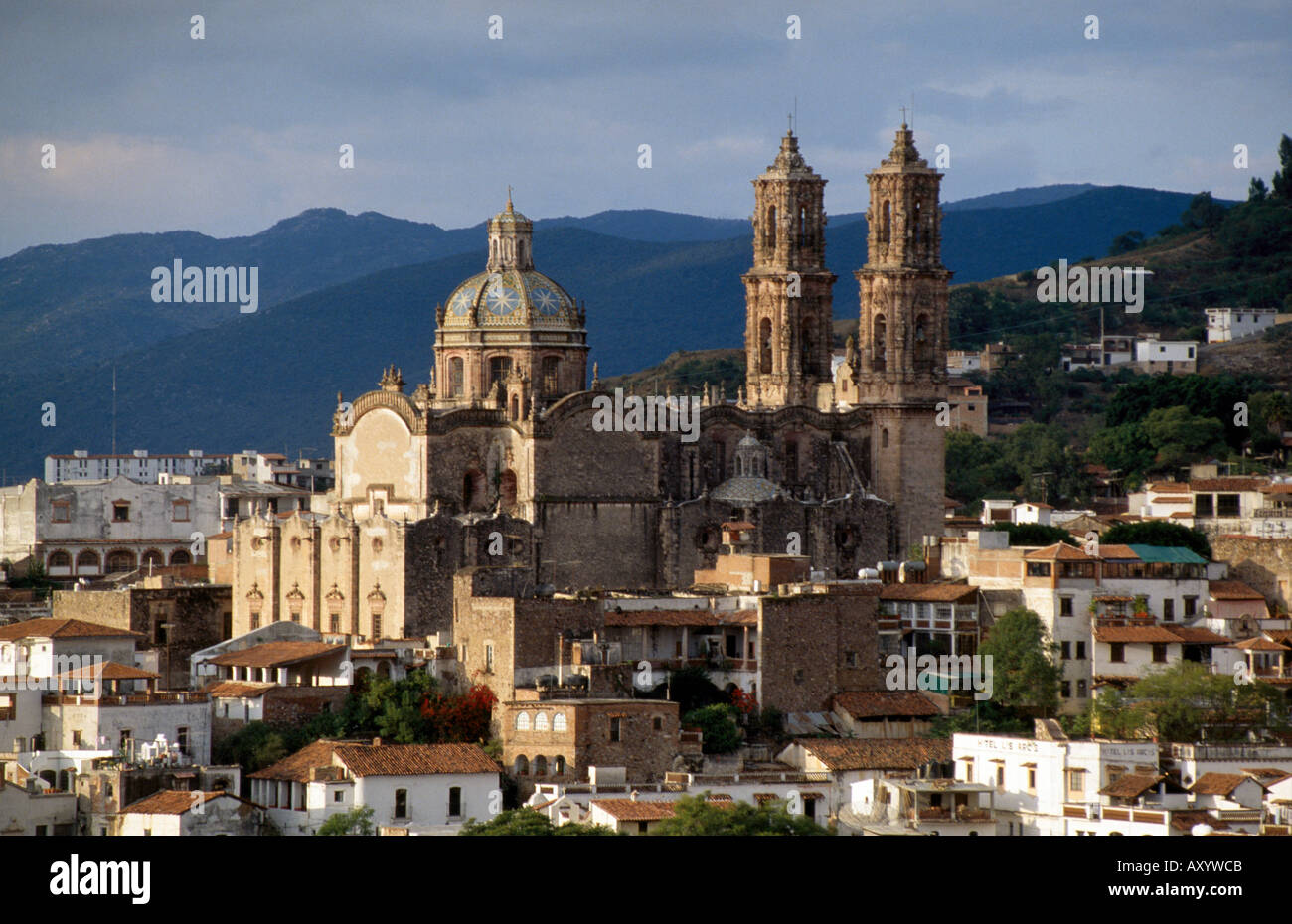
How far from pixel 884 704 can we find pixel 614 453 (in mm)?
11045

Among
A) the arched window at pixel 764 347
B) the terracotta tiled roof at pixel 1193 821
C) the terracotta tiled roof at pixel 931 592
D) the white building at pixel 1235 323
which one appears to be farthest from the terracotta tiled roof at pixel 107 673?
the white building at pixel 1235 323

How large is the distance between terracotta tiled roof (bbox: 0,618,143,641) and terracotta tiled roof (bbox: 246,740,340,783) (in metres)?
8.81

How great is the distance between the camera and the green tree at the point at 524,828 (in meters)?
47.5

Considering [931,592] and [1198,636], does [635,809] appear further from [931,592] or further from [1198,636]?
[1198,636]

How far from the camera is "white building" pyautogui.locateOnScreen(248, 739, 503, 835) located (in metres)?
51.3

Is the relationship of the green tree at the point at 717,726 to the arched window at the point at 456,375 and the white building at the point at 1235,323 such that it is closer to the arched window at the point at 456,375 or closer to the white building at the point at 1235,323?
the arched window at the point at 456,375

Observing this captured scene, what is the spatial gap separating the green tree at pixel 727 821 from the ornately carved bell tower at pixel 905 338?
24.3m

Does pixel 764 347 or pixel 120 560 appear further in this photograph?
pixel 120 560

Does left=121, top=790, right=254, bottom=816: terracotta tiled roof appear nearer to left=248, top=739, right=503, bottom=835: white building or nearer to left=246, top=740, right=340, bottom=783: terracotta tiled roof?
left=248, top=739, right=503, bottom=835: white building

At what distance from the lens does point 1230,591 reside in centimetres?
6662

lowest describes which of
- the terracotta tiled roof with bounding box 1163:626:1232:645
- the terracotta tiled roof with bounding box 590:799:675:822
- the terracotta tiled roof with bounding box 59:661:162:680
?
the terracotta tiled roof with bounding box 590:799:675:822

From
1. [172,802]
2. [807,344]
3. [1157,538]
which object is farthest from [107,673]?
[1157,538]

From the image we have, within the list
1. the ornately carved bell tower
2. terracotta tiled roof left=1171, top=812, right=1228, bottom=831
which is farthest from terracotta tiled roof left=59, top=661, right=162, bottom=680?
the ornately carved bell tower
